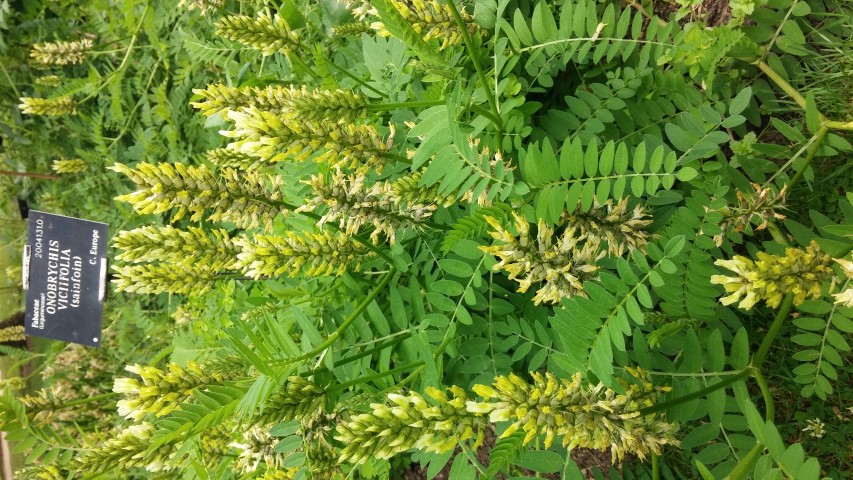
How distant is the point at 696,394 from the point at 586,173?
20.2 inches

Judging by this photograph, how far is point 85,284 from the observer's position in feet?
9.02

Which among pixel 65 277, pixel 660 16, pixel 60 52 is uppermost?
pixel 660 16

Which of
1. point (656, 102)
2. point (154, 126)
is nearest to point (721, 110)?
point (656, 102)

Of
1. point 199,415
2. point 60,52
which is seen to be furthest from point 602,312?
point 60,52

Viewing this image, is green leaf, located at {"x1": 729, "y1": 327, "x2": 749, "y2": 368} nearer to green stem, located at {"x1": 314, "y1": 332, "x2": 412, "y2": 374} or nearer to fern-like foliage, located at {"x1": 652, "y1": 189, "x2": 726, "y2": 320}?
fern-like foliage, located at {"x1": 652, "y1": 189, "x2": 726, "y2": 320}

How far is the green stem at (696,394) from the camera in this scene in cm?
116

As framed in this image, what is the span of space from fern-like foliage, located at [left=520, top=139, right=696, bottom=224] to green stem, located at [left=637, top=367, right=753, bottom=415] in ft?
1.38

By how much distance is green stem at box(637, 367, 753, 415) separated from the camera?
1.16 m

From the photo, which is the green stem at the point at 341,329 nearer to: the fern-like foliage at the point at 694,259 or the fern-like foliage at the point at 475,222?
the fern-like foliage at the point at 475,222

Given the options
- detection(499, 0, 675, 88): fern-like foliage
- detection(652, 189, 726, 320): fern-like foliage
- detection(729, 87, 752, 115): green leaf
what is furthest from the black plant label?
detection(729, 87, 752, 115): green leaf

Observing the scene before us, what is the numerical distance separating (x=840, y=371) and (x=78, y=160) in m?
3.81

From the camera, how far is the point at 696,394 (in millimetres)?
1226

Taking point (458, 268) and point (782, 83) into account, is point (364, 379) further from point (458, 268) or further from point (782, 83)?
point (782, 83)

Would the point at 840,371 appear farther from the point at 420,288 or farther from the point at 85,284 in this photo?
the point at 85,284
